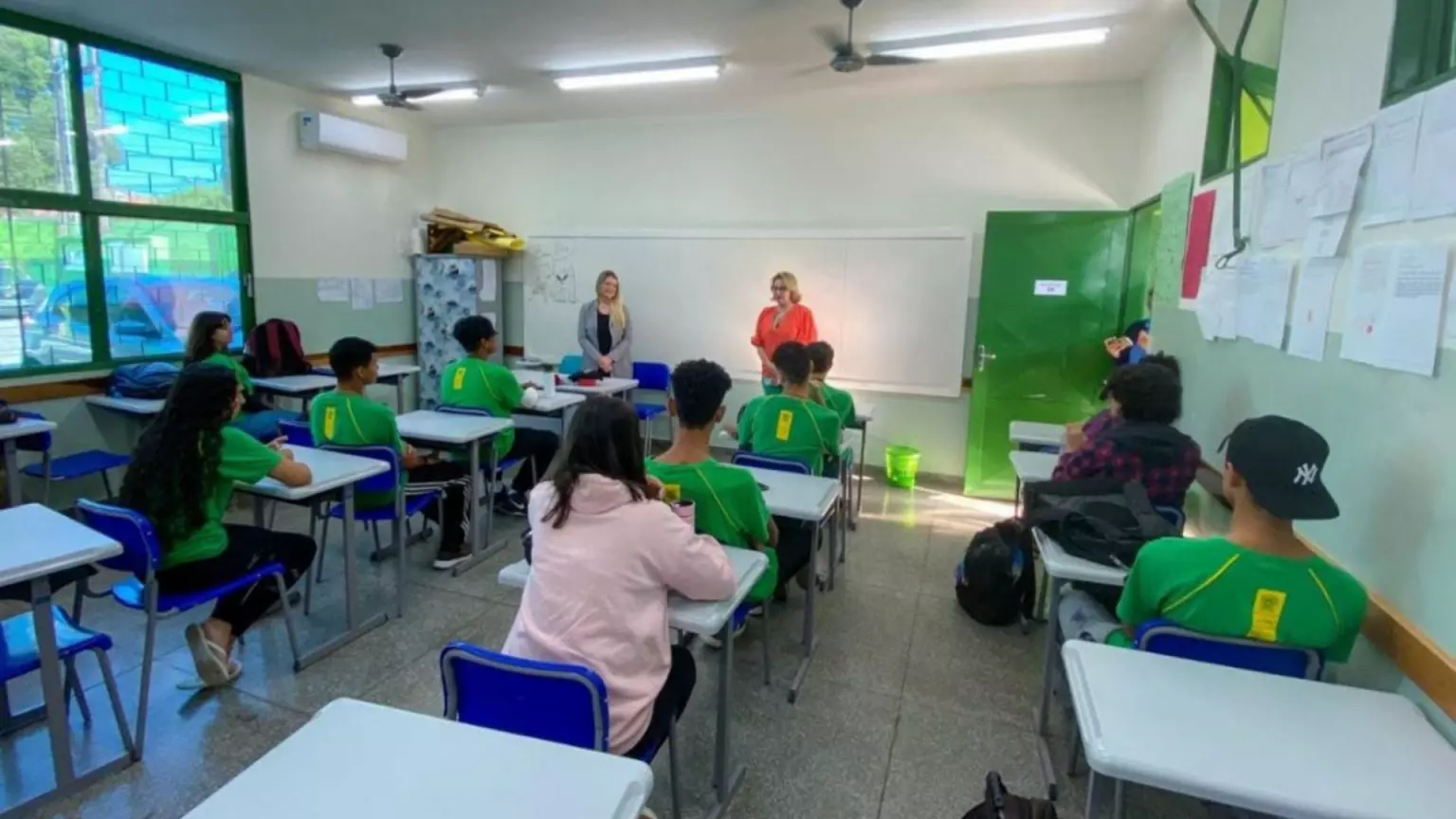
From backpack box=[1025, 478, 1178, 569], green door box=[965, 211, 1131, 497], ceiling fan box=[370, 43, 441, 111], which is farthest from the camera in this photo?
ceiling fan box=[370, 43, 441, 111]

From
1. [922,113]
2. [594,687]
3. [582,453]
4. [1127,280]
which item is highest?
[922,113]

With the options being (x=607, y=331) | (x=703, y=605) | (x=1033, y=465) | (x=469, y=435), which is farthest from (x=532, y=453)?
(x=703, y=605)

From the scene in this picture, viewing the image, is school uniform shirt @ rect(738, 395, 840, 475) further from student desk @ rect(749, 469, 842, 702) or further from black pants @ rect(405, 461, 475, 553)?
black pants @ rect(405, 461, 475, 553)

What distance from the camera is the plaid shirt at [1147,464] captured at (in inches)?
97.0

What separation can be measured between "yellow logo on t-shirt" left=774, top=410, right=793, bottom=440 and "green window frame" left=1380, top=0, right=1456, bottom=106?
7.15 feet

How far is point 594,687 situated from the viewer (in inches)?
54.5

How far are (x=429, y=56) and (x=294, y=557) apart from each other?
3559mm

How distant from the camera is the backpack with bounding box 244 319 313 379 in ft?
17.1

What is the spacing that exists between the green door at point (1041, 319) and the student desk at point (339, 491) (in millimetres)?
3940

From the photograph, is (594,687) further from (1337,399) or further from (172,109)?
(172,109)

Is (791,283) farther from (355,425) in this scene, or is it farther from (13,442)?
(13,442)

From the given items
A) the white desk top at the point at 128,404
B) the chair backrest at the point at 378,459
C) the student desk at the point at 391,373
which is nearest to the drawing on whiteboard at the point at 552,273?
the student desk at the point at 391,373

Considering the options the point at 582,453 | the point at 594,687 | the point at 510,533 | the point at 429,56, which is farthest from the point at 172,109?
the point at 594,687

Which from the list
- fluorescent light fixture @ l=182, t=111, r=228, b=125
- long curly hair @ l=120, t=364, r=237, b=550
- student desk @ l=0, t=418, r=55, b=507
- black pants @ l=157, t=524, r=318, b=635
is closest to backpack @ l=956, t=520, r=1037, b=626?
black pants @ l=157, t=524, r=318, b=635
